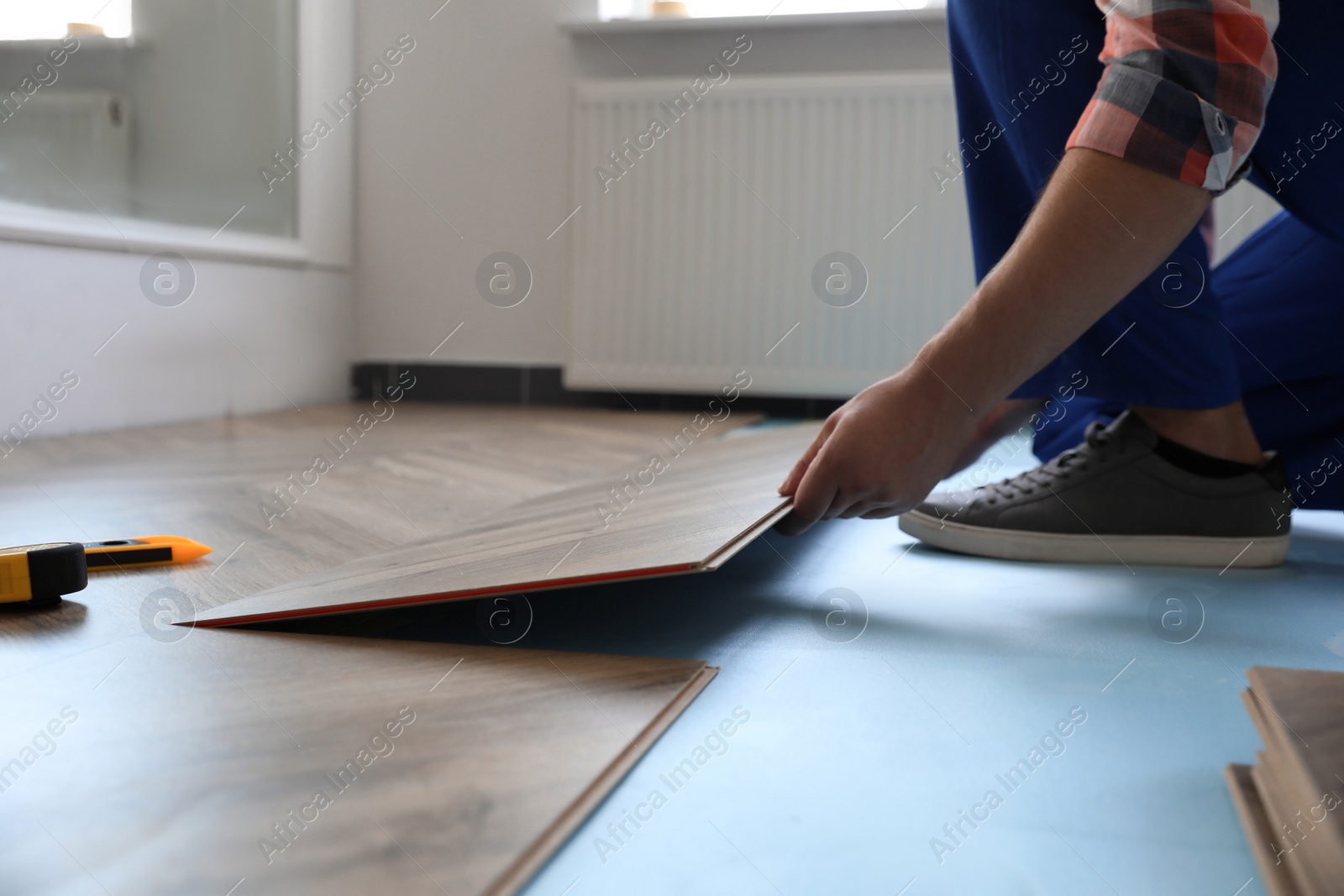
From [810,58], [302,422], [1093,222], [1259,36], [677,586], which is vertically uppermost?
[810,58]

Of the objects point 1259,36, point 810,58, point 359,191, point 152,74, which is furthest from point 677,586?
point 359,191

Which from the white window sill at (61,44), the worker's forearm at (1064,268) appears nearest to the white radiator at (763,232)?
the white window sill at (61,44)

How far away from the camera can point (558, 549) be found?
30.7 inches

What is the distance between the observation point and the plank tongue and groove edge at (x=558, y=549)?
2.19ft

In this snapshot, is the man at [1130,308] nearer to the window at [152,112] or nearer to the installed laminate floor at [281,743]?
the installed laminate floor at [281,743]

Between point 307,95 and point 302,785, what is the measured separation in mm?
2475

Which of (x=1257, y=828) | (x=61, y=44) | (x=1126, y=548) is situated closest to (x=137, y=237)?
(x=61, y=44)

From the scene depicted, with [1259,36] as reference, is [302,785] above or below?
below

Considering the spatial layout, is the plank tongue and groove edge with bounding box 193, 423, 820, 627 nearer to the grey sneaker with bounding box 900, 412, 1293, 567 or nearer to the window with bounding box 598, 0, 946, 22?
the grey sneaker with bounding box 900, 412, 1293, 567

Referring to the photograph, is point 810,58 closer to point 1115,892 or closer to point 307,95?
point 307,95

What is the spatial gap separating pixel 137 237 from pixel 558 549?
1645 mm

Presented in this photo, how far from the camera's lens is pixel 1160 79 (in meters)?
0.67

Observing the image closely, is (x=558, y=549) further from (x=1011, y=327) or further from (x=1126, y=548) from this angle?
(x=1126, y=548)

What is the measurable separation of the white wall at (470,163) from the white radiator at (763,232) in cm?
13
